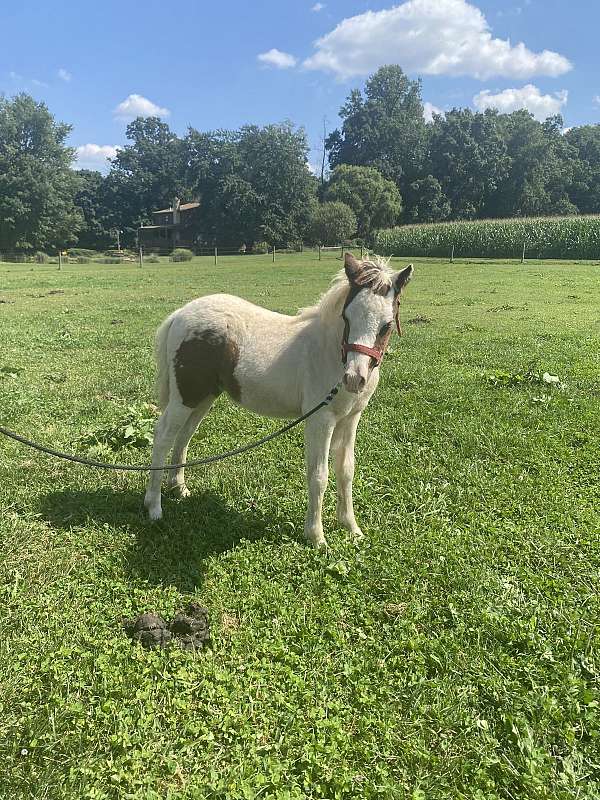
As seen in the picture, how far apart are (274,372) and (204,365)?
0.64 m

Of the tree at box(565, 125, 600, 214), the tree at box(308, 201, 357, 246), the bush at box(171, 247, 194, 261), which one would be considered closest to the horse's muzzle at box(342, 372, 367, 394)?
the bush at box(171, 247, 194, 261)

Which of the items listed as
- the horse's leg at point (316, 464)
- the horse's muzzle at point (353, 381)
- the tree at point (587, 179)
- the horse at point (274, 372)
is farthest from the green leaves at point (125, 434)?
the tree at point (587, 179)

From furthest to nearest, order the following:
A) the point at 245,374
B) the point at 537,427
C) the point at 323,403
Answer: the point at 537,427 < the point at 245,374 < the point at 323,403

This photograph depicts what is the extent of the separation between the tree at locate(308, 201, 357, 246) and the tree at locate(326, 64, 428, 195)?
30.8 m

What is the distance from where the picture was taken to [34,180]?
62.4m

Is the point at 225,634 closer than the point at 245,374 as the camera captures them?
Yes

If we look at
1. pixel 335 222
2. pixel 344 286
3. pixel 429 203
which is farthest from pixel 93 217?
pixel 344 286

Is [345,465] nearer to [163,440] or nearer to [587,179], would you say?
[163,440]

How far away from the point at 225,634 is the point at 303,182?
7776 centimetres

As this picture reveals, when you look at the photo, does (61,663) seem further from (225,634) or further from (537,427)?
(537,427)

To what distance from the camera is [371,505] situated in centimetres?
485

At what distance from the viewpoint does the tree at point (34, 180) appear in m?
61.7

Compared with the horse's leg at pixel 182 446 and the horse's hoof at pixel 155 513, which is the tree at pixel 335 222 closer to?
the horse's leg at pixel 182 446

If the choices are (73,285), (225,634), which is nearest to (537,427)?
(225,634)
